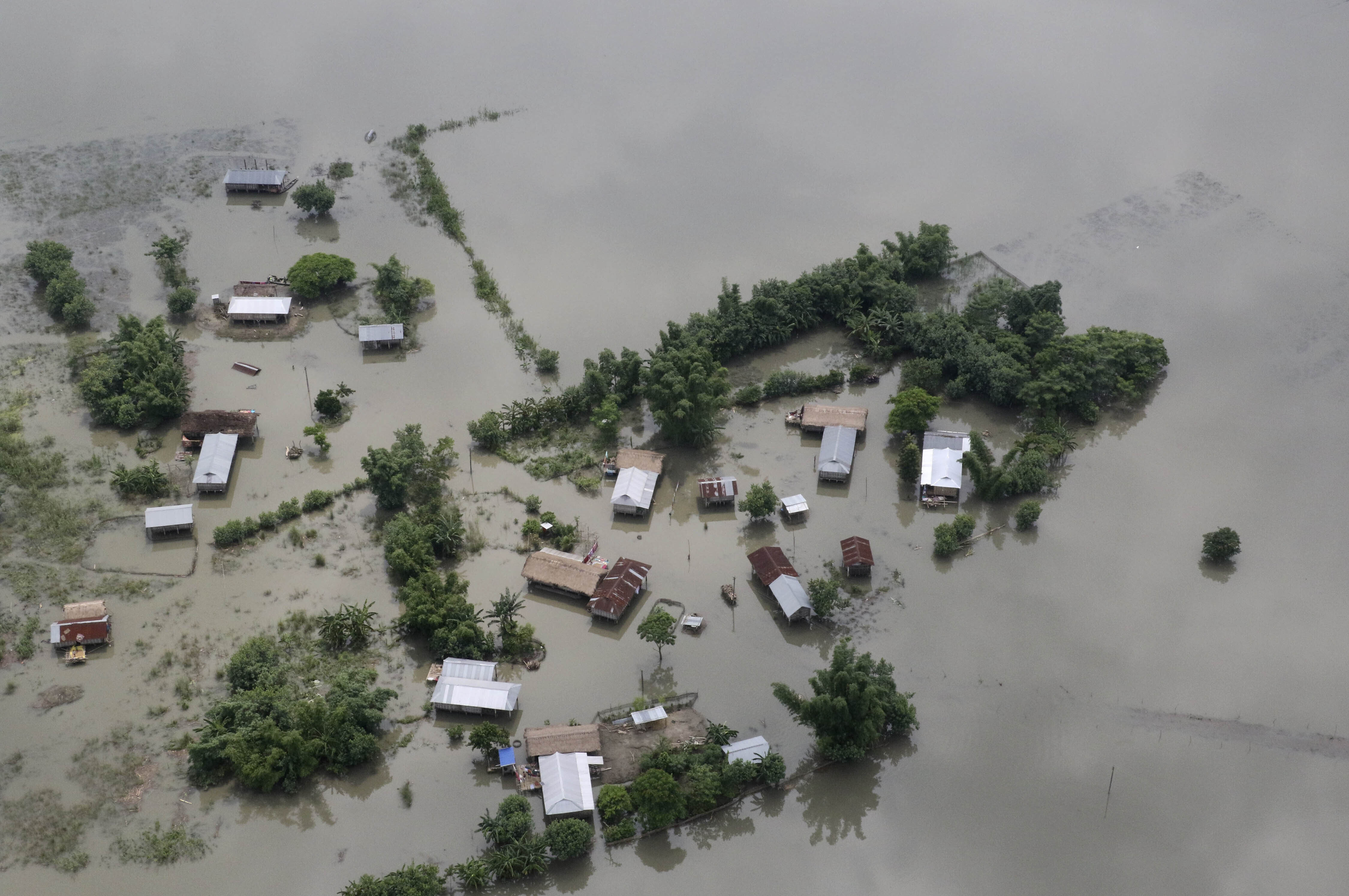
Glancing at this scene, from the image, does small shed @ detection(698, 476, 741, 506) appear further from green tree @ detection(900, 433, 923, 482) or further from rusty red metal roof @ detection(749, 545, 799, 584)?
green tree @ detection(900, 433, 923, 482)

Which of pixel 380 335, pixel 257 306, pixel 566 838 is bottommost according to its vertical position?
pixel 566 838

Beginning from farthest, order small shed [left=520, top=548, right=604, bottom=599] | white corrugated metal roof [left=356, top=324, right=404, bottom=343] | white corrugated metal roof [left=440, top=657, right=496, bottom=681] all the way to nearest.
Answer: white corrugated metal roof [left=356, top=324, right=404, bottom=343], small shed [left=520, top=548, right=604, bottom=599], white corrugated metal roof [left=440, top=657, right=496, bottom=681]

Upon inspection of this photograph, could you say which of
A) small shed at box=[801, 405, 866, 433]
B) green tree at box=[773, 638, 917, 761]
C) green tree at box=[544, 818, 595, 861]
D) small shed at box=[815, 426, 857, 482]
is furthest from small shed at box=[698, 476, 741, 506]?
green tree at box=[544, 818, 595, 861]

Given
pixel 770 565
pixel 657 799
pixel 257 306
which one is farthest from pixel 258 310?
pixel 657 799

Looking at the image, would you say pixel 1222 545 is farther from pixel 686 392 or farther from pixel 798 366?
pixel 686 392

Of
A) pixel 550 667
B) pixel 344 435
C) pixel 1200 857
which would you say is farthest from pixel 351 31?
pixel 1200 857

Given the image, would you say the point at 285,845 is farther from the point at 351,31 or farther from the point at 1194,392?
the point at 351,31

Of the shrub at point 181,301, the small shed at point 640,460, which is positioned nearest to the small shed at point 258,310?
the shrub at point 181,301

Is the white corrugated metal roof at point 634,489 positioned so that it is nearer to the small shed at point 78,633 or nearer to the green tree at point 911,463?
the green tree at point 911,463
